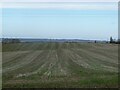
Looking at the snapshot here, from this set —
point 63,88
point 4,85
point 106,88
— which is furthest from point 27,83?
point 106,88

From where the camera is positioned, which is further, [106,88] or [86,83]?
[86,83]

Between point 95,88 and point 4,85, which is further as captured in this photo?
point 4,85

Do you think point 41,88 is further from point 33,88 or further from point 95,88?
point 95,88

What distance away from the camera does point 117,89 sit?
13359mm

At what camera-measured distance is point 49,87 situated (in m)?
13.9

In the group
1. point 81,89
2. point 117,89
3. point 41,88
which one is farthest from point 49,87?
point 117,89

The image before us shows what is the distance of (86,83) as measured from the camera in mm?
15039

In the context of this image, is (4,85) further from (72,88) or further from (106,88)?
(106,88)

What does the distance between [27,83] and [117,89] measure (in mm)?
3940

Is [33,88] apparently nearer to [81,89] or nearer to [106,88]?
[81,89]

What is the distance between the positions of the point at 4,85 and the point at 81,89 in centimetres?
349

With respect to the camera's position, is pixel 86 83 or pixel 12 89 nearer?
pixel 12 89

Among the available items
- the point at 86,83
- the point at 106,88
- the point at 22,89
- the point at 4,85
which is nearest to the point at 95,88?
the point at 106,88

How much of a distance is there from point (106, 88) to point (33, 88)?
2773 millimetres
